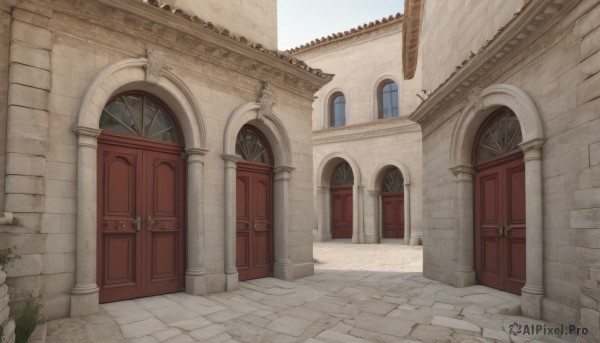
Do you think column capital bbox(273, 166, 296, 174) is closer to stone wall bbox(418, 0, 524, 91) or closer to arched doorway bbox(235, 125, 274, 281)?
arched doorway bbox(235, 125, 274, 281)

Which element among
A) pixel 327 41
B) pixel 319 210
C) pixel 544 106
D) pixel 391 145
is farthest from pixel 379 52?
pixel 544 106

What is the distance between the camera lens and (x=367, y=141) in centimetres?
1819

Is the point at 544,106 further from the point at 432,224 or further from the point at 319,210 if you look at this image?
the point at 319,210

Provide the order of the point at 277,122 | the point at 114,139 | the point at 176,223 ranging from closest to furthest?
the point at 114,139 < the point at 176,223 < the point at 277,122

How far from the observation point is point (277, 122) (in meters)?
8.20

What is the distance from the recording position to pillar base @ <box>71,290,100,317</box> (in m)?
4.99

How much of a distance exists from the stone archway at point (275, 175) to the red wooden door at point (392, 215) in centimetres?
1053

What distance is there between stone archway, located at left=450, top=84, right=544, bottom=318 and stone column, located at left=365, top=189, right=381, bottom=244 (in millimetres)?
9903

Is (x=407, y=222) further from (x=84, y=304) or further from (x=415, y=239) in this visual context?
(x=84, y=304)

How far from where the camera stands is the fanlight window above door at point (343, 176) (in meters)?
18.9

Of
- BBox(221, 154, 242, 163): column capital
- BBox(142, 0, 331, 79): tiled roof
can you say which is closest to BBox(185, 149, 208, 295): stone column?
BBox(221, 154, 242, 163): column capital

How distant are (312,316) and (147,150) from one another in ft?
12.0

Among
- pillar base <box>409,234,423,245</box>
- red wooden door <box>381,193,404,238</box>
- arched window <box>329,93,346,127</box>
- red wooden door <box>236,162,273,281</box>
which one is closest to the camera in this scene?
red wooden door <box>236,162,273,281</box>

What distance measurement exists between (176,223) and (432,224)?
17.8 feet
